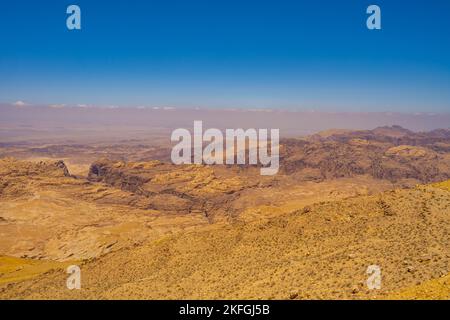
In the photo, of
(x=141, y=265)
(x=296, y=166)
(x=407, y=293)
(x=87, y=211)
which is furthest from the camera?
(x=296, y=166)

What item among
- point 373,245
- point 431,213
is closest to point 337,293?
point 373,245

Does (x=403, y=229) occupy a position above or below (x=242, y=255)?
above

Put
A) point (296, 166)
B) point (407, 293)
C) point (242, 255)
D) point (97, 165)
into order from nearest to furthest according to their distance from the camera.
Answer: point (407, 293) < point (242, 255) < point (97, 165) < point (296, 166)

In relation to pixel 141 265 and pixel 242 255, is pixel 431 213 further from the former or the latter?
pixel 141 265

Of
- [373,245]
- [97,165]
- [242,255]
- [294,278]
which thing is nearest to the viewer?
[294,278]

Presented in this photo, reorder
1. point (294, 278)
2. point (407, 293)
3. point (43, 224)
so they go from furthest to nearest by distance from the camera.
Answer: point (43, 224)
point (294, 278)
point (407, 293)

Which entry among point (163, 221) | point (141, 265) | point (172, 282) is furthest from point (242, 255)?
point (163, 221)
